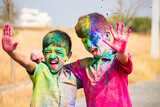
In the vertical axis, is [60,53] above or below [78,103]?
above

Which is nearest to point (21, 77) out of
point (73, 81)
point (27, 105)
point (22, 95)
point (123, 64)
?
point (22, 95)

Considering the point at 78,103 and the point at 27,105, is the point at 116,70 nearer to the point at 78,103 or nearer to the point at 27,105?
the point at 27,105

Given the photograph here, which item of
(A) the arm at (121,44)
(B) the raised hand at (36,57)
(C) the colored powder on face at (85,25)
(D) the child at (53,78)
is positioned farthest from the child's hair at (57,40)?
(A) the arm at (121,44)

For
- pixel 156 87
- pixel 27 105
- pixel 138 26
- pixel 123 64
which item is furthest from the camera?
pixel 138 26

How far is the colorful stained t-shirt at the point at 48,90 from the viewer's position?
8.55ft

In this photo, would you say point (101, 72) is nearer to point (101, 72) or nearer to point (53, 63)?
point (101, 72)

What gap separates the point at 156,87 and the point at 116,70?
184 inches

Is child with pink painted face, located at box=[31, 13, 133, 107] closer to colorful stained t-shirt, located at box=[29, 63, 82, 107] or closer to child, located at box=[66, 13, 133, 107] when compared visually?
child, located at box=[66, 13, 133, 107]

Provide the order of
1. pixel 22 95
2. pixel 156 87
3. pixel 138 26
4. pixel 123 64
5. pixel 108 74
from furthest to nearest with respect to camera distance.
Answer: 1. pixel 138 26
2. pixel 156 87
3. pixel 22 95
4. pixel 108 74
5. pixel 123 64

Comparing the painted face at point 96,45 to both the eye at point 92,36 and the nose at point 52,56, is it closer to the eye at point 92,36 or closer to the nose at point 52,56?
the eye at point 92,36

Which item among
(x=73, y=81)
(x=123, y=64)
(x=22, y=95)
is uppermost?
(x=123, y=64)

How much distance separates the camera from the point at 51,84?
2648 mm

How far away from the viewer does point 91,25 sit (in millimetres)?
2725

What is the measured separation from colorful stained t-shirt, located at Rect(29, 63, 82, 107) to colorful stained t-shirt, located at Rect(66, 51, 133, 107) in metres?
0.23
